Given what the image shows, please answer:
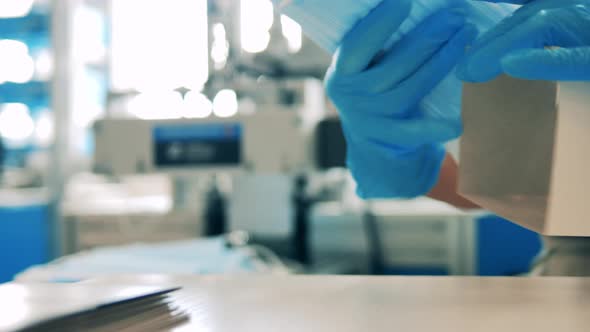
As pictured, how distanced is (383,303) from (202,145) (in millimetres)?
1078

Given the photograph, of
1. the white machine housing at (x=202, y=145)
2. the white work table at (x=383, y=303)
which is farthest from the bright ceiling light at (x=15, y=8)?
the white work table at (x=383, y=303)

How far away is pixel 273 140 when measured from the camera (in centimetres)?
139

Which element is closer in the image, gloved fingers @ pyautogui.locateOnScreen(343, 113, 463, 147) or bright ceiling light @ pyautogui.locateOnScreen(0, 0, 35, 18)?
gloved fingers @ pyautogui.locateOnScreen(343, 113, 463, 147)

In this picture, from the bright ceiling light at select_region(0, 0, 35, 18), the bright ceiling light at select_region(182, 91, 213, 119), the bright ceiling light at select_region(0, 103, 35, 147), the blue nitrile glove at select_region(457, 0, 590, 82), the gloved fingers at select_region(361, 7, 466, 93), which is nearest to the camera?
the blue nitrile glove at select_region(457, 0, 590, 82)

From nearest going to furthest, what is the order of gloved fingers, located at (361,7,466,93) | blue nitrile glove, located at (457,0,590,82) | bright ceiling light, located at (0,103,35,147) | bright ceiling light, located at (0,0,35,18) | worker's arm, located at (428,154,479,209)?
blue nitrile glove, located at (457,0,590,82)
gloved fingers, located at (361,7,466,93)
worker's arm, located at (428,154,479,209)
bright ceiling light, located at (0,0,35,18)
bright ceiling light, located at (0,103,35,147)

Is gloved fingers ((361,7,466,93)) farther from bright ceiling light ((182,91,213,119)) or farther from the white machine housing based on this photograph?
bright ceiling light ((182,91,213,119))

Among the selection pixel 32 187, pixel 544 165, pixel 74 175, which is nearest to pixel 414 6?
pixel 544 165

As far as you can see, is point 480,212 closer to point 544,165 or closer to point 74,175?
point 544,165

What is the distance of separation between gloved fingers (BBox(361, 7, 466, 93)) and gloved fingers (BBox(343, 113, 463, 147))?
49mm

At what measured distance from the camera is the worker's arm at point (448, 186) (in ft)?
2.76

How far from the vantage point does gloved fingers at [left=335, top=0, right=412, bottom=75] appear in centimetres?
56

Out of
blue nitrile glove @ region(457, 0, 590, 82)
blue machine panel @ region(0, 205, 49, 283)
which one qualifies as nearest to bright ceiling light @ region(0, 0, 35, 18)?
blue machine panel @ region(0, 205, 49, 283)

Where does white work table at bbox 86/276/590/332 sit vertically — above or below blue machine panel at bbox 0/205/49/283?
above

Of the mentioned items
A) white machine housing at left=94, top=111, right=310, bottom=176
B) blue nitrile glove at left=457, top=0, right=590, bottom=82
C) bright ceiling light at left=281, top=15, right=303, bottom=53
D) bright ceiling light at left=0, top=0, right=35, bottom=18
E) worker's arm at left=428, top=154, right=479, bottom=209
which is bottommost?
worker's arm at left=428, top=154, right=479, bottom=209
